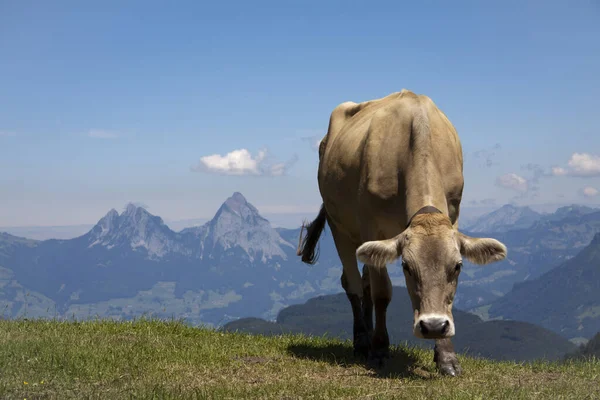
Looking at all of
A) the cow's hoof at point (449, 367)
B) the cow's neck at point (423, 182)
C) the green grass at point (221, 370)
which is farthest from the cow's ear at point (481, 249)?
the cow's hoof at point (449, 367)

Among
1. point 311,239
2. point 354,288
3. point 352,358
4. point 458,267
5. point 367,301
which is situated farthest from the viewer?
A: point 311,239

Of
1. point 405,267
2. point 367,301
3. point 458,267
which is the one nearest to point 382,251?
point 405,267

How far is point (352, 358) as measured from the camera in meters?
12.7

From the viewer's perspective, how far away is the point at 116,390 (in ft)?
27.7

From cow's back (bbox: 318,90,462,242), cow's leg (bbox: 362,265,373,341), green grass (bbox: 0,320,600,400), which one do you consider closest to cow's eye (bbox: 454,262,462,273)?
green grass (bbox: 0,320,600,400)

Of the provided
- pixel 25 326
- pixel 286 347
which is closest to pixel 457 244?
pixel 286 347

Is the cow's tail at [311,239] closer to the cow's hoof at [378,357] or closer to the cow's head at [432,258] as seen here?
the cow's hoof at [378,357]

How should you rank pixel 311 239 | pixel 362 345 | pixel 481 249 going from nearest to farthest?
1. pixel 481 249
2. pixel 362 345
3. pixel 311 239

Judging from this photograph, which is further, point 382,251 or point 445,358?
point 445,358

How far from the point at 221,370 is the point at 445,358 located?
12.4 feet

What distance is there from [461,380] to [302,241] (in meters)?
7.98

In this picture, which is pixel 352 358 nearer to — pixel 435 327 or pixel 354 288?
pixel 354 288

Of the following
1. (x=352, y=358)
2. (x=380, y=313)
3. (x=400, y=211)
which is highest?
(x=400, y=211)

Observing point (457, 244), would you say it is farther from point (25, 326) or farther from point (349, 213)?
point (25, 326)
